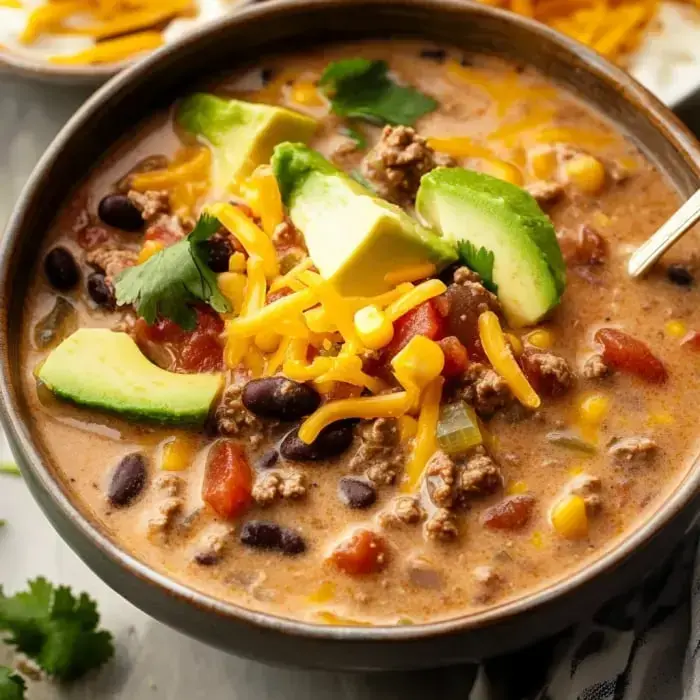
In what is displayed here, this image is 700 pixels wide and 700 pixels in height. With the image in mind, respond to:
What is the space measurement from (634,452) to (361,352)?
2.12 ft

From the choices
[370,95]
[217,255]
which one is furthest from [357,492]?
[370,95]

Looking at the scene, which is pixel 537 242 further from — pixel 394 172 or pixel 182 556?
pixel 182 556

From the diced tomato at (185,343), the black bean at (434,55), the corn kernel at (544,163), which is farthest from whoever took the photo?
the black bean at (434,55)

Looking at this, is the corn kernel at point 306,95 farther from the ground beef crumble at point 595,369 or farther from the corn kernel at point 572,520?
the corn kernel at point 572,520

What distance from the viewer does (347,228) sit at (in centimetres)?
272

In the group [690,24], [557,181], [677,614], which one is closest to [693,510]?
[677,614]

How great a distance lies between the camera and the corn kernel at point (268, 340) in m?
2.69

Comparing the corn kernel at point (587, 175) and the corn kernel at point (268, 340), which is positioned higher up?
the corn kernel at point (587, 175)

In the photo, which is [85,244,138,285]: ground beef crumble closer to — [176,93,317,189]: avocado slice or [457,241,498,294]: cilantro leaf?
[176,93,317,189]: avocado slice

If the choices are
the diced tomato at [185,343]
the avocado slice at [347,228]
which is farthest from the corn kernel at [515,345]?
the diced tomato at [185,343]

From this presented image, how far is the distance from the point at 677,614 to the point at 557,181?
45.5 inches

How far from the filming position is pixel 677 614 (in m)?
2.96

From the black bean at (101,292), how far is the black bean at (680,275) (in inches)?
54.4

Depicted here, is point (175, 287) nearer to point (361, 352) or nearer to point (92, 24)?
point (361, 352)
